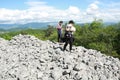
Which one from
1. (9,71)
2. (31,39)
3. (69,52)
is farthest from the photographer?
(31,39)

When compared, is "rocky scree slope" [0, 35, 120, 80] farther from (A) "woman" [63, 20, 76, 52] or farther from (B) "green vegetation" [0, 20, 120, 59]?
(B) "green vegetation" [0, 20, 120, 59]

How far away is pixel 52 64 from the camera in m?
16.1

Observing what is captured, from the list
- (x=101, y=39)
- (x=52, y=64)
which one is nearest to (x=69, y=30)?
(x=52, y=64)

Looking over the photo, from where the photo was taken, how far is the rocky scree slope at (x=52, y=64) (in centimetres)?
1473

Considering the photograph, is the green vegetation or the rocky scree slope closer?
the rocky scree slope

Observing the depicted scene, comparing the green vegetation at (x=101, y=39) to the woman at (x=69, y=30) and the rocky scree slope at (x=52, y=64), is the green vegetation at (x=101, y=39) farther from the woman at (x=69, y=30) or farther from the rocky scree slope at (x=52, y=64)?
the woman at (x=69, y=30)

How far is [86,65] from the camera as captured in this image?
53.9 feet

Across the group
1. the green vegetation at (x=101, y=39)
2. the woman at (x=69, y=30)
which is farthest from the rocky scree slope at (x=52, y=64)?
the green vegetation at (x=101, y=39)

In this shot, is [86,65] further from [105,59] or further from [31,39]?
[31,39]

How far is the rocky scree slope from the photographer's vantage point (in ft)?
48.3

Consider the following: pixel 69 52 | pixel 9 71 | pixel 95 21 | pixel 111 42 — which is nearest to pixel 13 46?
pixel 69 52

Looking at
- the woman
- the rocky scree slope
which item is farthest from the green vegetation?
the woman

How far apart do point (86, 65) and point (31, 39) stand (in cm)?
726

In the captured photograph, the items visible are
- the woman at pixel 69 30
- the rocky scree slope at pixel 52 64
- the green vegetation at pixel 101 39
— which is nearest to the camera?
the rocky scree slope at pixel 52 64
